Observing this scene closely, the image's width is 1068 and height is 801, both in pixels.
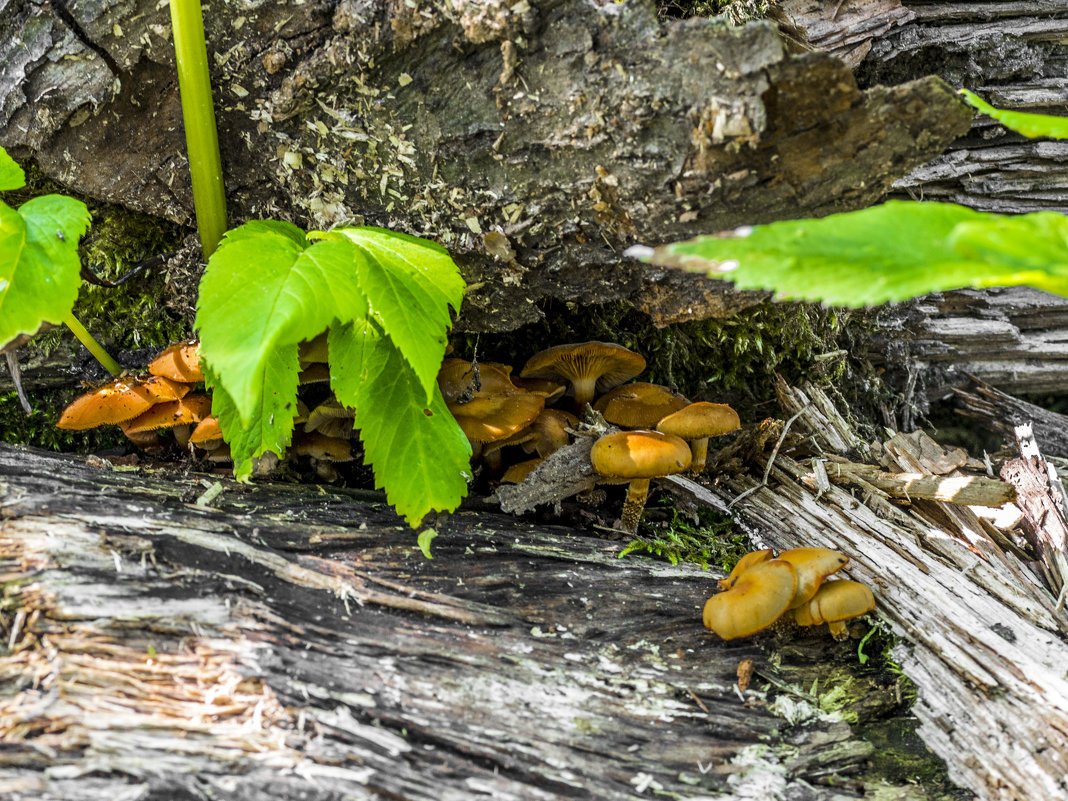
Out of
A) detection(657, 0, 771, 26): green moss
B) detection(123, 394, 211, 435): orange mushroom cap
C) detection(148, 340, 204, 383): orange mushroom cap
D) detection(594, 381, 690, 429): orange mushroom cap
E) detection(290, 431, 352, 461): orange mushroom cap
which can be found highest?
detection(657, 0, 771, 26): green moss

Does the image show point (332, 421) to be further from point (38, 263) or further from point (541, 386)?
point (38, 263)

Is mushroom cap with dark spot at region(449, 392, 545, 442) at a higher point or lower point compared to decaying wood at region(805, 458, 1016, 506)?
higher

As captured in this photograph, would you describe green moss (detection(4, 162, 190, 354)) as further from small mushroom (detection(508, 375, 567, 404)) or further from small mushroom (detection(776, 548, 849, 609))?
small mushroom (detection(776, 548, 849, 609))

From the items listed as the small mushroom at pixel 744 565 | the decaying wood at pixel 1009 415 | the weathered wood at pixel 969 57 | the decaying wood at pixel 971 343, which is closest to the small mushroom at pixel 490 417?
the small mushroom at pixel 744 565

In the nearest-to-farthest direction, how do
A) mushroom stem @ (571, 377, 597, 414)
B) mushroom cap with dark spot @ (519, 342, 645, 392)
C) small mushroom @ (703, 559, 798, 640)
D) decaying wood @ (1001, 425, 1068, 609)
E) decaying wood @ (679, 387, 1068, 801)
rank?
1. decaying wood @ (679, 387, 1068, 801)
2. small mushroom @ (703, 559, 798, 640)
3. decaying wood @ (1001, 425, 1068, 609)
4. mushroom cap with dark spot @ (519, 342, 645, 392)
5. mushroom stem @ (571, 377, 597, 414)

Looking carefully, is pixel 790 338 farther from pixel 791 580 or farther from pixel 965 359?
pixel 791 580

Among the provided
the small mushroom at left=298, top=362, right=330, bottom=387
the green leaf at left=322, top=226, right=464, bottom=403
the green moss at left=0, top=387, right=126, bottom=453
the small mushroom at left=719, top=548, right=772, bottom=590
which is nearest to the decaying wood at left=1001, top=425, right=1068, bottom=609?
the small mushroom at left=719, top=548, right=772, bottom=590
